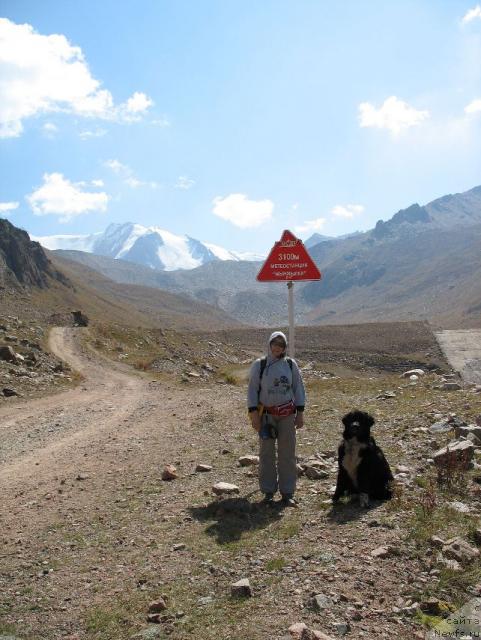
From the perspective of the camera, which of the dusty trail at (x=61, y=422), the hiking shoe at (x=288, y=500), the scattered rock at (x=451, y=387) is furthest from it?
the scattered rock at (x=451, y=387)

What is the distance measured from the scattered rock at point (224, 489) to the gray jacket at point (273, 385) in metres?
1.20

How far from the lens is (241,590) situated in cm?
465

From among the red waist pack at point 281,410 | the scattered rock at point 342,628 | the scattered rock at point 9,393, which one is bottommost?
the scattered rock at point 9,393

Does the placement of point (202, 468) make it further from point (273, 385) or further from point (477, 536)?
point (477, 536)

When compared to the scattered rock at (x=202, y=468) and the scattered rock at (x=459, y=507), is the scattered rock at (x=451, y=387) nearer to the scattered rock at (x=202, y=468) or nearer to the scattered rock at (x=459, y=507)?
the scattered rock at (x=202, y=468)

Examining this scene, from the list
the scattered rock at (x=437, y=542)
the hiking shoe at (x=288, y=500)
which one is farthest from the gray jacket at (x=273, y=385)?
the scattered rock at (x=437, y=542)

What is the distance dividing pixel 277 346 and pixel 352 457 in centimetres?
162

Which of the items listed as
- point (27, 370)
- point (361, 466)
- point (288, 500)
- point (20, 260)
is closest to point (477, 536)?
point (361, 466)

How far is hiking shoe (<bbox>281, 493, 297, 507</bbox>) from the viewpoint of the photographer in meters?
6.81

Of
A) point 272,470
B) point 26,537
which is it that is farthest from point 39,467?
point 272,470

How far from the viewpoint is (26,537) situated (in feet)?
20.5

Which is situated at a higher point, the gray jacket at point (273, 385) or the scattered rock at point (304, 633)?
the gray jacket at point (273, 385)

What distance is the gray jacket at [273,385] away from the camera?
7059 mm

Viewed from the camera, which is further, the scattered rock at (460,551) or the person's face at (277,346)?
the person's face at (277,346)
